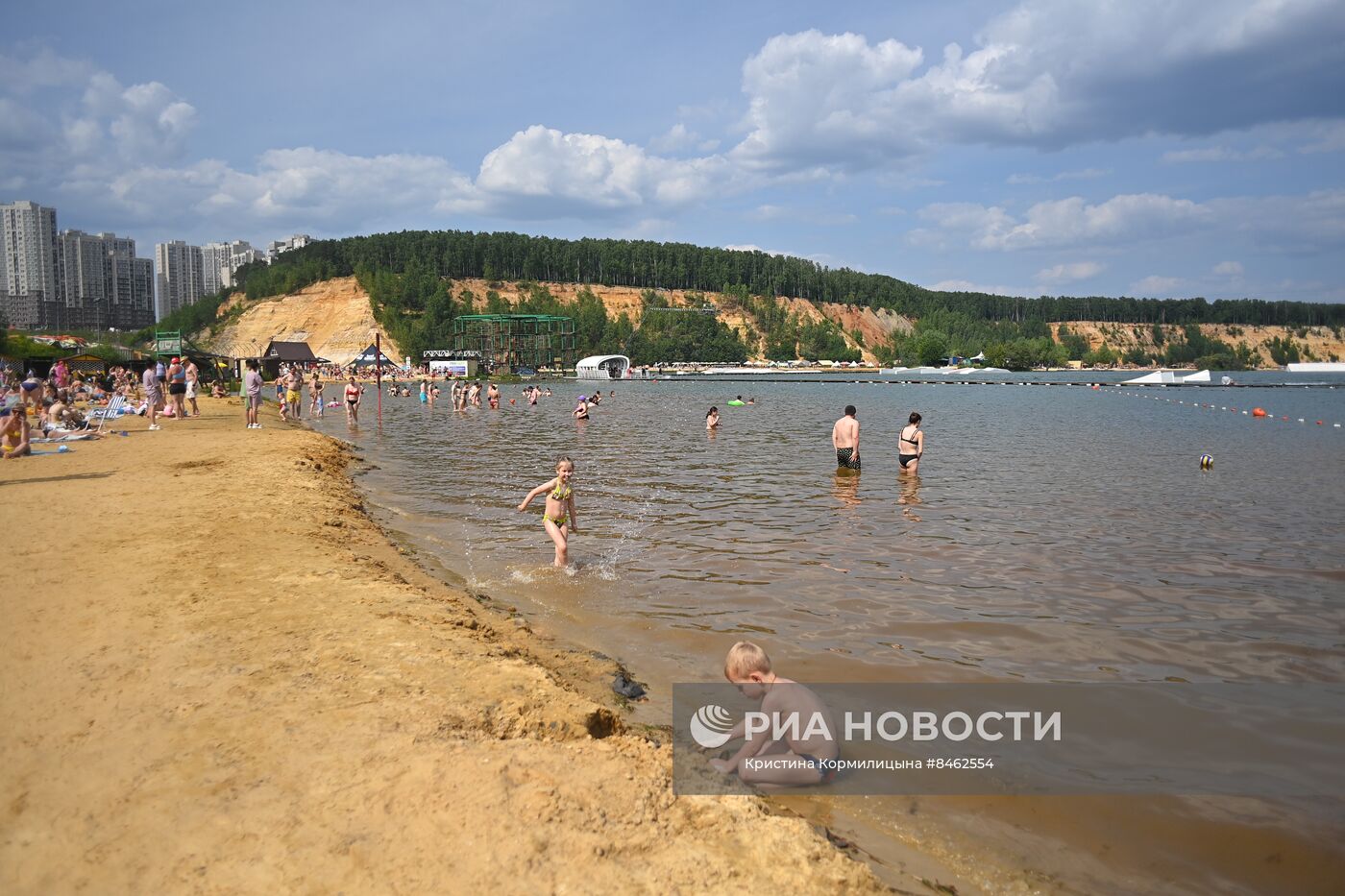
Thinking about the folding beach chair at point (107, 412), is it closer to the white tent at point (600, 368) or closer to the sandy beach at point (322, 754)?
the sandy beach at point (322, 754)

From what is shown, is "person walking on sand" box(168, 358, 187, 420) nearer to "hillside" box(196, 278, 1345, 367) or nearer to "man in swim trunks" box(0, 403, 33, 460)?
"man in swim trunks" box(0, 403, 33, 460)

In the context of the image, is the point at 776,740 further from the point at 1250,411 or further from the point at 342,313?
the point at 342,313

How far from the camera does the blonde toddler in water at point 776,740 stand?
15.8ft

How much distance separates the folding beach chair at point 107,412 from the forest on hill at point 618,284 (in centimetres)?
8824

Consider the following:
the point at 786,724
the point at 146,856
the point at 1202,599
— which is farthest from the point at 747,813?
the point at 1202,599

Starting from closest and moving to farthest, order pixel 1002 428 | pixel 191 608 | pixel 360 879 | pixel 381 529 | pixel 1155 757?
pixel 360 879 < pixel 1155 757 < pixel 191 608 < pixel 381 529 < pixel 1002 428

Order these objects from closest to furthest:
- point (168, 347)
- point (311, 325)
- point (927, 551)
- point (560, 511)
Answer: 1. point (560, 511)
2. point (927, 551)
3. point (168, 347)
4. point (311, 325)

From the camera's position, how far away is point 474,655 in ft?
19.8

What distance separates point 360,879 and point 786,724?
2.53 meters

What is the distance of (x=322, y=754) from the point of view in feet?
13.9

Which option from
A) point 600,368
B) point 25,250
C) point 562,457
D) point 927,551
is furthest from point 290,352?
point 25,250

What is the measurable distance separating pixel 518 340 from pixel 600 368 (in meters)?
22.5

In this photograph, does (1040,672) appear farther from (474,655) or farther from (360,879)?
(360,879)

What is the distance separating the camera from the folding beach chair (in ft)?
70.5
